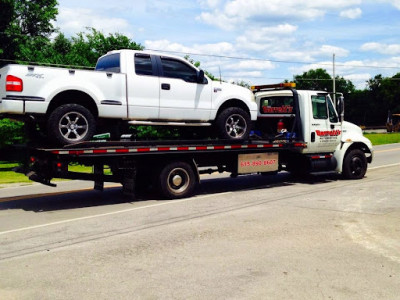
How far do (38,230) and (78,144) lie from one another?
185 cm

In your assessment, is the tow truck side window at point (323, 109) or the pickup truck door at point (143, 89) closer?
the pickup truck door at point (143, 89)

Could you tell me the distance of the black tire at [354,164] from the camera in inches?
491

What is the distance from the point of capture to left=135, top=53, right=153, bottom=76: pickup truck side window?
9.11 meters

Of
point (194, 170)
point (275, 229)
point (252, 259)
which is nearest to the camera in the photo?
point (252, 259)

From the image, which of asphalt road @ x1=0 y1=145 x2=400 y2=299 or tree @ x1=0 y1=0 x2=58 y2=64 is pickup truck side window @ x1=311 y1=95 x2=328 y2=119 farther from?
tree @ x1=0 y1=0 x2=58 y2=64

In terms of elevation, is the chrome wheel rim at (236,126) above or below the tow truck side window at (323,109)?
below

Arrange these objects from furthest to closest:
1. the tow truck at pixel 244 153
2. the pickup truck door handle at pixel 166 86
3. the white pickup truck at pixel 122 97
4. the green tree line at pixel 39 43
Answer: the green tree line at pixel 39 43, the pickup truck door handle at pixel 166 86, the tow truck at pixel 244 153, the white pickup truck at pixel 122 97

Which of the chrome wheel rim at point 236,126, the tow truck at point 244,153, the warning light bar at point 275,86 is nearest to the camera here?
the tow truck at point 244,153

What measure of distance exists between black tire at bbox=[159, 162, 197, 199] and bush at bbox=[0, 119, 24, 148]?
33.3 feet

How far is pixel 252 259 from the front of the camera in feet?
17.7

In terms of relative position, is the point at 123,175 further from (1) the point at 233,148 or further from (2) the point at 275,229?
(2) the point at 275,229

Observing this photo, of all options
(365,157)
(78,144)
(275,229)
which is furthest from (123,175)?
(365,157)

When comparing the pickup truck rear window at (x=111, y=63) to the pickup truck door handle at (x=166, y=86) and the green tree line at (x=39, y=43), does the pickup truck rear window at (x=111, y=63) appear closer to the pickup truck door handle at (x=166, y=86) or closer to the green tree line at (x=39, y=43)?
the pickup truck door handle at (x=166, y=86)

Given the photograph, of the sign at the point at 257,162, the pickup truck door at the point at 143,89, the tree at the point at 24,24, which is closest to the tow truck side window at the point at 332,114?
the sign at the point at 257,162
